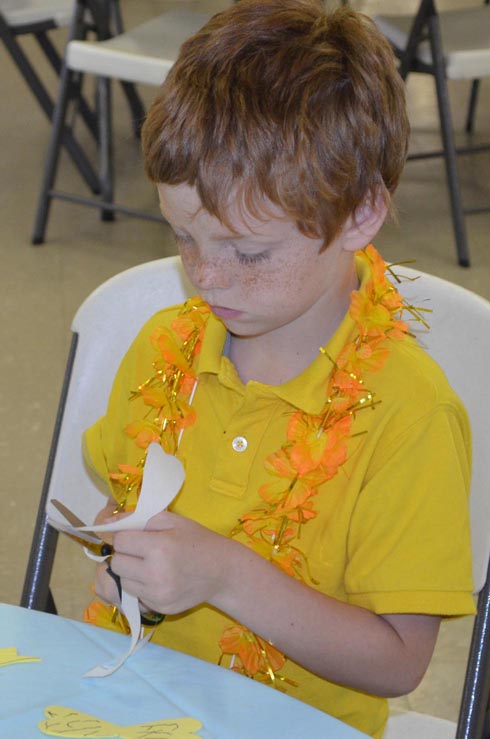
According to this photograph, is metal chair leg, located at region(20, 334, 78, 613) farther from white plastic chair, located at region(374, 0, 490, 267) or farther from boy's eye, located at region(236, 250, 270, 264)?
white plastic chair, located at region(374, 0, 490, 267)

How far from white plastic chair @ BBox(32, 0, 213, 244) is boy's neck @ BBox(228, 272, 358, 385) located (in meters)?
1.84

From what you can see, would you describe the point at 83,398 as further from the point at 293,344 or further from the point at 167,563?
the point at 167,563

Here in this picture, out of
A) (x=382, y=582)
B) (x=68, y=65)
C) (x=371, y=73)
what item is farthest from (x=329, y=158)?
(x=68, y=65)

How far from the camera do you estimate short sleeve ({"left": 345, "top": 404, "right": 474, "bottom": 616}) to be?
40.6 inches

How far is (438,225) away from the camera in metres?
3.46

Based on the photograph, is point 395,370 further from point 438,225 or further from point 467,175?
point 467,175

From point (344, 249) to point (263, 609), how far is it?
0.34 m

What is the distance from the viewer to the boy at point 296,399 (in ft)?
3.15

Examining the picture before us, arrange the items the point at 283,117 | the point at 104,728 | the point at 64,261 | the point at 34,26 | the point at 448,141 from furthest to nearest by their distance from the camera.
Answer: the point at 34,26
the point at 64,261
the point at 448,141
the point at 283,117
the point at 104,728

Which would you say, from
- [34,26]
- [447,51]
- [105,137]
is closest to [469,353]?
[447,51]

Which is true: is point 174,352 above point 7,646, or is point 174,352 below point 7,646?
above

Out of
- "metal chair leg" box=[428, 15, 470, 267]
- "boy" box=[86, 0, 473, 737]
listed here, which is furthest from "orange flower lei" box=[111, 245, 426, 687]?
"metal chair leg" box=[428, 15, 470, 267]

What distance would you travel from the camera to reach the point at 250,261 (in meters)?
1.01

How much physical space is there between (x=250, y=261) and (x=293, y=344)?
0.55ft
